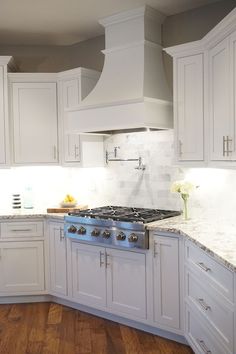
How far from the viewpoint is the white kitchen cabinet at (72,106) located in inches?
171

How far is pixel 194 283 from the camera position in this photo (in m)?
2.94

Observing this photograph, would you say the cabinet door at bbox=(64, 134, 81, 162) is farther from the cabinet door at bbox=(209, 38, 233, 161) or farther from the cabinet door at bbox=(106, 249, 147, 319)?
the cabinet door at bbox=(209, 38, 233, 161)

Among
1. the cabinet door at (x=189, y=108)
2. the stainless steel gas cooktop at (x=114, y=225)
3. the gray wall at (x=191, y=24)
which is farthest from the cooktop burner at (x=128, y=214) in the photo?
the gray wall at (x=191, y=24)

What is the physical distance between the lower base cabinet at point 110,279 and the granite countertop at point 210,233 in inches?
15.3

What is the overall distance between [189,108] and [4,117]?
6.70 feet

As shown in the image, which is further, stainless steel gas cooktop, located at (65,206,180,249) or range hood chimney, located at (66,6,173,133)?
range hood chimney, located at (66,6,173,133)

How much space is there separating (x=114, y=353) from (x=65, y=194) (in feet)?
7.01

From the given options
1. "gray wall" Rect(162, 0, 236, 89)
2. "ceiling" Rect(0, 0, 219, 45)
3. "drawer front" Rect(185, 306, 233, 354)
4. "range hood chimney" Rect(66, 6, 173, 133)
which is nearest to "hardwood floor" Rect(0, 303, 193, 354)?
"drawer front" Rect(185, 306, 233, 354)

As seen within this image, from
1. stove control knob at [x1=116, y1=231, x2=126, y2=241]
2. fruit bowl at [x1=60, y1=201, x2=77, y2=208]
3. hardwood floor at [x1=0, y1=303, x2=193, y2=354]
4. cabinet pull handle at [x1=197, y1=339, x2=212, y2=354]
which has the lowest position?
hardwood floor at [x1=0, y1=303, x2=193, y2=354]

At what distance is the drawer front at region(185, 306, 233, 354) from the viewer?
2.48m

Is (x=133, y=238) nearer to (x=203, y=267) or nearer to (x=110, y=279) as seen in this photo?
(x=110, y=279)

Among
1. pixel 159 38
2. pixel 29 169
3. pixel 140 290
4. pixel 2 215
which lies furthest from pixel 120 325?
pixel 159 38

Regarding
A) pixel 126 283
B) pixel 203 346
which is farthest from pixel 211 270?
pixel 126 283

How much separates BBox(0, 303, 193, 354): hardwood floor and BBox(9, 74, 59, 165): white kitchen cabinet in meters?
1.62
